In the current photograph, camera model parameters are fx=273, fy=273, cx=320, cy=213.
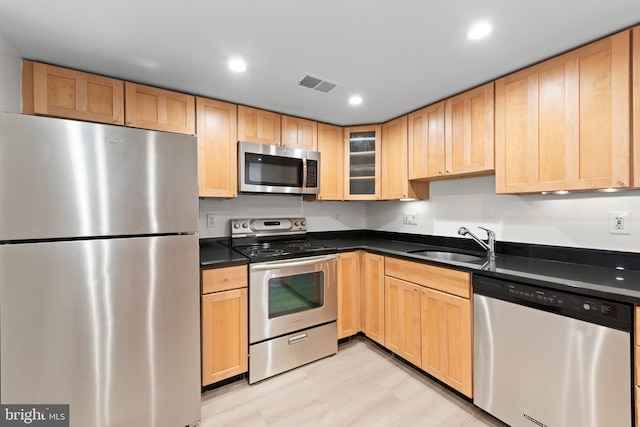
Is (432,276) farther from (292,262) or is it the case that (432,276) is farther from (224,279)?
(224,279)

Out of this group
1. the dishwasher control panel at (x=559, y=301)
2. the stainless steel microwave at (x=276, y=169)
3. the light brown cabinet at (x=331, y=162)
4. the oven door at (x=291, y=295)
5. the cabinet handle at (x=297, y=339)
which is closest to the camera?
the dishwasher control panel at (x=559, y=301)

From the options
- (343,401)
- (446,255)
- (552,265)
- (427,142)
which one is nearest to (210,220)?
(343,401)

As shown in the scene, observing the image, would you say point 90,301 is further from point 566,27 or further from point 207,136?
point 566,27

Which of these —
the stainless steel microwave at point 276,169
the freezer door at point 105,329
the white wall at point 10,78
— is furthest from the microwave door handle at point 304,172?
the white wall at point 10,78

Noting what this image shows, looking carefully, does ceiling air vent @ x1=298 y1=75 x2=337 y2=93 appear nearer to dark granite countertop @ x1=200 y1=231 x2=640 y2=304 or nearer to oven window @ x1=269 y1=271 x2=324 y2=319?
dark granite countertop @ x1=200 y1=231 x2=640 y2=304

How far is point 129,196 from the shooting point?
144cm

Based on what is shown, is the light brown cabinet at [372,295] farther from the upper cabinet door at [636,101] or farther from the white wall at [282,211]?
the upper cabinet door at [636,101]

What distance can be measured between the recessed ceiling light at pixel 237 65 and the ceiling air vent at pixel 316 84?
16.1 inches

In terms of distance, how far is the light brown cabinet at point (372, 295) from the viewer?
2.47 meters

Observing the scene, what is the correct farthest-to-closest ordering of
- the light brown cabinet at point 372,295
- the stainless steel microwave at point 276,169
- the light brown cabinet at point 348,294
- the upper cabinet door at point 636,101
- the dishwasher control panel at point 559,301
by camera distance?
1. the light brown cabinet at point 348,294
2. the light brown cabinet at point 372,295
3. the stainless steel microwave at point 276,169
4. the upper cabinet door at point 636,101
5. the dishwasher control panel at point 559,301

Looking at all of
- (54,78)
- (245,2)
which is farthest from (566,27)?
(54,78)

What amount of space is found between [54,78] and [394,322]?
2954mm

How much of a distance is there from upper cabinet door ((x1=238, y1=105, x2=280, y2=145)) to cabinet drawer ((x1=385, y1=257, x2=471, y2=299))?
1529 mm

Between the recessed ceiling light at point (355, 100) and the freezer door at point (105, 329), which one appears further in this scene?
the recessed ceiling light at point (355, 100)
